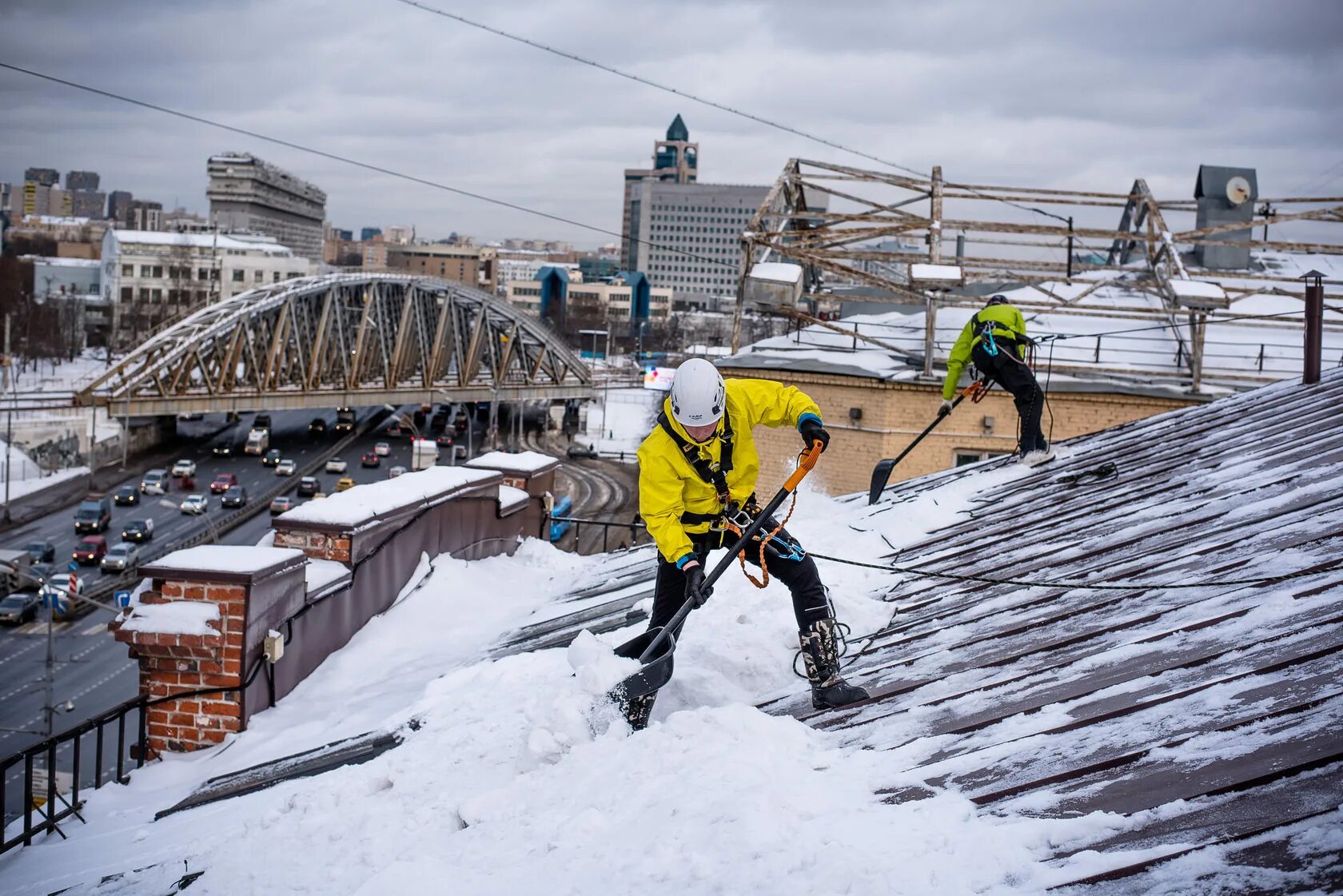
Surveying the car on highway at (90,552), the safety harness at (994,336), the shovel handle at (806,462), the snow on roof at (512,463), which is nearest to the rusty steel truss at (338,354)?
the car on highway at (90,552)

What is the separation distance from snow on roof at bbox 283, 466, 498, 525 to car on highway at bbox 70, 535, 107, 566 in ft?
106

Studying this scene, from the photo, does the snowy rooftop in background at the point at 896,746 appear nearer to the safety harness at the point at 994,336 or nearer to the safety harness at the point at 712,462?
the safety harness at the point at 712,462

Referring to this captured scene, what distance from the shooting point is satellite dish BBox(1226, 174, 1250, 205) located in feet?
79.7

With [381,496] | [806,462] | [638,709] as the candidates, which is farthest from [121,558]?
[806,462]

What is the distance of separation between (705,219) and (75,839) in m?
180

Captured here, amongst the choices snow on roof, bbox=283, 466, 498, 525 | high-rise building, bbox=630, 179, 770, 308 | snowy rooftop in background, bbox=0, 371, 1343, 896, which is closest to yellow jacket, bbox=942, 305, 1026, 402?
snowy rooftop in background, bbox=0, 371, 1343, 896

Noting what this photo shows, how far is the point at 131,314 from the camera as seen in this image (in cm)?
8669

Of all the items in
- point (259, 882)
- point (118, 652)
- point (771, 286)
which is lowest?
point (118, 652)

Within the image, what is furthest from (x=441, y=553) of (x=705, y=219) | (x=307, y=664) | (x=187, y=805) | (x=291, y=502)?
(x=705, y=219)

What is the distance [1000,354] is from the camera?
1020cm

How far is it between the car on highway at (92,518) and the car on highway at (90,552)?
308 centimetres

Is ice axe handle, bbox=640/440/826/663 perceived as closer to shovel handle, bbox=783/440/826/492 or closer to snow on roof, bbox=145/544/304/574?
shovel handle, bbox=783/440/826/492

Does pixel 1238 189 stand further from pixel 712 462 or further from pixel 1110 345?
pixel 712 462

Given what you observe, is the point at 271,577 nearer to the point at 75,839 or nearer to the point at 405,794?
the point at 75,839
